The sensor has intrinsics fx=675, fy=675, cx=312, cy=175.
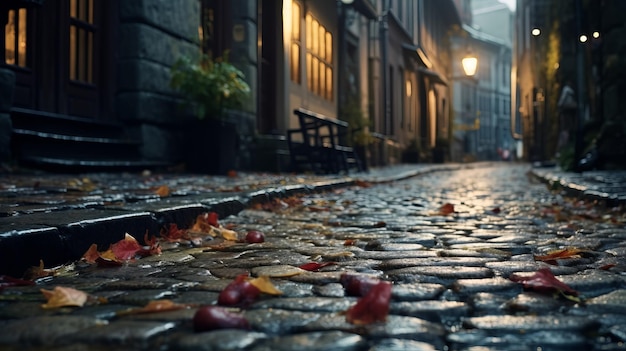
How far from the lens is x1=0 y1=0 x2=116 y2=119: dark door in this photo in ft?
22.2

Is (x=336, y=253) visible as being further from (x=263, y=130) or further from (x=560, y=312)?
(x=263, y=130)

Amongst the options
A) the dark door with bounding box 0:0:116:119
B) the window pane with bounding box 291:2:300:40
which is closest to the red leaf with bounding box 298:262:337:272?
the dark door with bounding box 0:0:116:119

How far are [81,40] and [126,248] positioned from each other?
5.51 m

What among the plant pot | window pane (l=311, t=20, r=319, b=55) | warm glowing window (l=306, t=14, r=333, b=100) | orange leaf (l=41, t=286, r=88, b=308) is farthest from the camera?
window pane (l=311, t=20, r=319, b=55)

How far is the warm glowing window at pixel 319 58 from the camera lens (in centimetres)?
Answer: 1301

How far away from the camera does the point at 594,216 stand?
445 cm

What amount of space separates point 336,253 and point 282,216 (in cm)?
193

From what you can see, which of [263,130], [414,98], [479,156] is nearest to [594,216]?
[263,130]

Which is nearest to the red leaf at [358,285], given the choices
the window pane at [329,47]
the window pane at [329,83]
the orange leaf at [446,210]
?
the orange leaf at [446,210]

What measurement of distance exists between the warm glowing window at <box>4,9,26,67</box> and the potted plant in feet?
5.72

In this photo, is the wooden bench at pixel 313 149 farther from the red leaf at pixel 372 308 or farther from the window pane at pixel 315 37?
the red leaf at pixel 372 308

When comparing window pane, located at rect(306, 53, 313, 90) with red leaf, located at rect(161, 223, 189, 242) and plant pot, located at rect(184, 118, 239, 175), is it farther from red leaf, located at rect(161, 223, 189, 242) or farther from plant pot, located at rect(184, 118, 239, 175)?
red leaf, located at rect(161, 223, 189, 242)

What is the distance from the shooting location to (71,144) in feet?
23.1

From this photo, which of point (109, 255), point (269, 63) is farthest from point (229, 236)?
point (269, 63)
